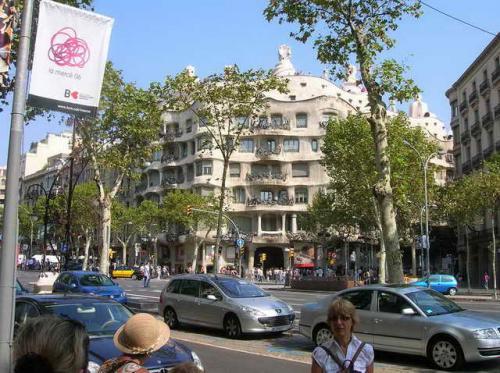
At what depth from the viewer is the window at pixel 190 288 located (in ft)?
50.4

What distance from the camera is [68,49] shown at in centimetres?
636

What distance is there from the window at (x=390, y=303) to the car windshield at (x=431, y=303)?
0.19 meters

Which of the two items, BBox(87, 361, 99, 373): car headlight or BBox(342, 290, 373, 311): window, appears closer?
BBox(87, 361, 99, 373): car headlight

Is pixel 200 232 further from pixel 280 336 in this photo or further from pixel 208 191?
pixel 280 336

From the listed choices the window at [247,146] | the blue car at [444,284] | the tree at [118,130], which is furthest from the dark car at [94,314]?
the window at [247,146]

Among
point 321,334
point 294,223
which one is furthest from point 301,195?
point 321,334

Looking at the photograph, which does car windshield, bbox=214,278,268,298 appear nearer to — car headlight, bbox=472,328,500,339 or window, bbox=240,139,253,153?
car headlight, bbox=472,328,500,339

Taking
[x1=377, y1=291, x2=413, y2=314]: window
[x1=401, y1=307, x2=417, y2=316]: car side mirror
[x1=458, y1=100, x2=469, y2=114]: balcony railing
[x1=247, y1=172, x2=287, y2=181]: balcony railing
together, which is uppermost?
[x1=458, y1=100, x2=469, y2=114]: balcony railing

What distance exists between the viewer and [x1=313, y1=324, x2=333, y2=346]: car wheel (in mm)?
A: 11912

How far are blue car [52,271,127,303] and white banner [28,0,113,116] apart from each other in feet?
47.4

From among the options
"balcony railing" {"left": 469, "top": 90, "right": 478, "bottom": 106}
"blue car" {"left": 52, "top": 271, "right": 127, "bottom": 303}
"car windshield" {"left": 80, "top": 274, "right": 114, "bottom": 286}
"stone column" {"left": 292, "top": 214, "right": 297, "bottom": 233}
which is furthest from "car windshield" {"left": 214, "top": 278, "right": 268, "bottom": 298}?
"stone column" {"left": 292, "top": 214, "right": 297, "bottom": 233}

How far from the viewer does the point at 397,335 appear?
1077 centimetres

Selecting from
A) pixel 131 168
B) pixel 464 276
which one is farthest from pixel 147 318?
pixel 464 276

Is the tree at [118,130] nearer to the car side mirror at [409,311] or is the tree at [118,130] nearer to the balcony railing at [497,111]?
the car side mirror at [409,311]
